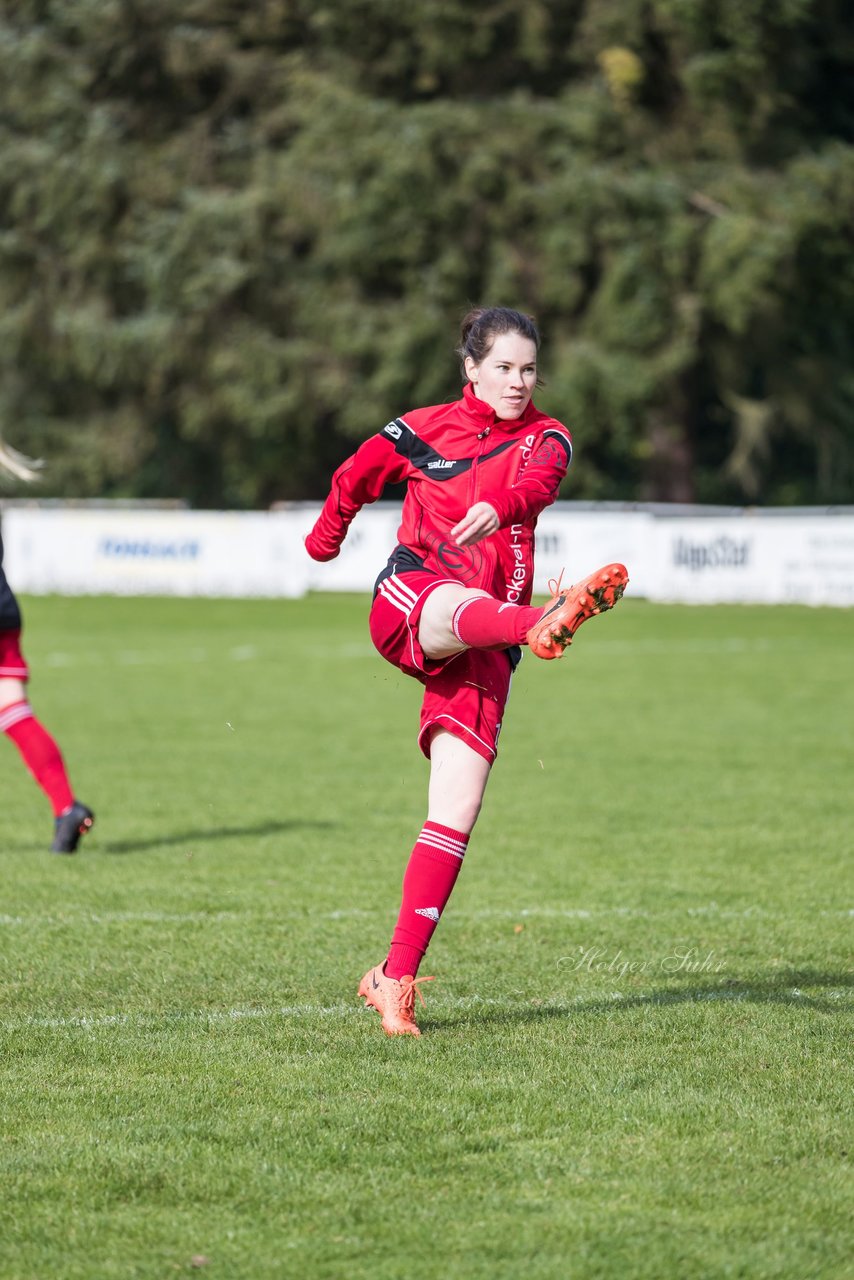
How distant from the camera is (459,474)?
17.0ft

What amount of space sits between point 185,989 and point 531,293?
114 feet

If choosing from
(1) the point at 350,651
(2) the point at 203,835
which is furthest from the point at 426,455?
(1) the point at 350,651

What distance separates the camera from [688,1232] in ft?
11.7

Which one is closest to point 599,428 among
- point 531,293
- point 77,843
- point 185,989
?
point 531,293

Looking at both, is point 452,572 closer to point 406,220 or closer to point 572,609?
point 572,609

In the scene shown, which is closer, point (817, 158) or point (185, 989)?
point (185, 989)

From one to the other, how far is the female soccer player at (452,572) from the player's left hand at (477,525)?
0.33 metres

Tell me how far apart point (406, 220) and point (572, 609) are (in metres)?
34.3

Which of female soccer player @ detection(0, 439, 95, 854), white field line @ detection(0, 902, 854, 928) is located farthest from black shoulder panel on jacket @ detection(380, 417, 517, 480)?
female soccer player @ detection(0, 439, 95, 854)

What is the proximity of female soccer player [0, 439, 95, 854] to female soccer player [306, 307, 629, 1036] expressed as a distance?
3.35 meters

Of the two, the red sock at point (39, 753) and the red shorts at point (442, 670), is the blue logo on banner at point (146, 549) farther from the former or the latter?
the red shorts at point (442, 670)

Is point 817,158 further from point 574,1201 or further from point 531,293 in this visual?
point 574,1201

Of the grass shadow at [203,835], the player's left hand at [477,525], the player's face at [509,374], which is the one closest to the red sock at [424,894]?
the player's left hand at [477,525]

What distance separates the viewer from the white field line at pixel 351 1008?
17.3 feet
